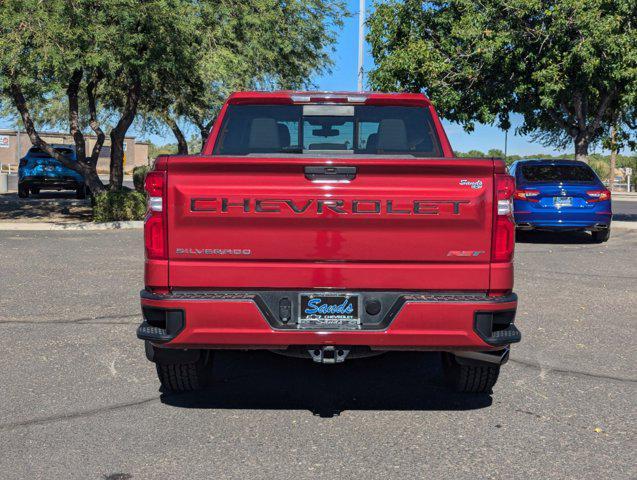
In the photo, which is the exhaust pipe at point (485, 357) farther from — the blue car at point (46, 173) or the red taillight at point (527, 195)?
the blue car at point (46, 173)

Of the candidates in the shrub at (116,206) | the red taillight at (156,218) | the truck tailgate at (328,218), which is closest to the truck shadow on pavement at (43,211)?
the shrub at (116,206)

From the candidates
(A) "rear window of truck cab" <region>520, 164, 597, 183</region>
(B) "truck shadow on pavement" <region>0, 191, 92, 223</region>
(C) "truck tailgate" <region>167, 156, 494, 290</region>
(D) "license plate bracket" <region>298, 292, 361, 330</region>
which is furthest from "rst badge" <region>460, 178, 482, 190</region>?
(B) "truck shadow on pavement" <region>0, 191, 92, 223</region>

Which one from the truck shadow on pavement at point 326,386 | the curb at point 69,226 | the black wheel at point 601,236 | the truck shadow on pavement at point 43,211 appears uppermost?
the truck shadow on pavement at point 326,386

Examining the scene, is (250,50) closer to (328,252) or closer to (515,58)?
(515,58)

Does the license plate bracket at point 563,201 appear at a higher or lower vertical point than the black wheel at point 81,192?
higher

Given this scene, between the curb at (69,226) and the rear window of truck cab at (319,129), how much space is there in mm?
12179

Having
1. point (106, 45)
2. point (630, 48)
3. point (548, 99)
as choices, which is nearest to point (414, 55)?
point (548, 99)

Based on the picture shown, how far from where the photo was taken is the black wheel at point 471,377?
466cm

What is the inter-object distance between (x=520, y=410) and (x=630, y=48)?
15.0m

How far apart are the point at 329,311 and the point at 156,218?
1.07m

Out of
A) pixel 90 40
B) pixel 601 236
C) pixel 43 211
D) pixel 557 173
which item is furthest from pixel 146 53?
pixel 601 236

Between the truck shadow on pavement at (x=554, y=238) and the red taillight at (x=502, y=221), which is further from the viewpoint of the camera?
the truck shadow on pavement at (x=554, y=238)

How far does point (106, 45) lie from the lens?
15.1 metres

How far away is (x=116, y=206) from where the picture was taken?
57.6ft
